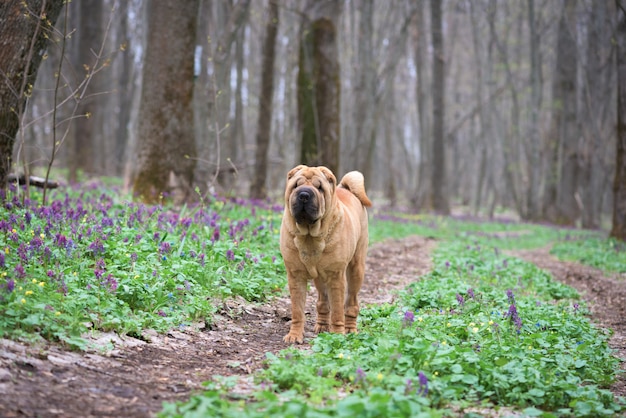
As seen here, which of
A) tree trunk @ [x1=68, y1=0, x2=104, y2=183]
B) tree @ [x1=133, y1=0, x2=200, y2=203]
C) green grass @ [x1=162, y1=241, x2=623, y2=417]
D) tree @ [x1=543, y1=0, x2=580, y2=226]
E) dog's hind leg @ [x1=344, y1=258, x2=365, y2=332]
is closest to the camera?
green grass @ [x1=162, y1=241, x2=623, y2=417]

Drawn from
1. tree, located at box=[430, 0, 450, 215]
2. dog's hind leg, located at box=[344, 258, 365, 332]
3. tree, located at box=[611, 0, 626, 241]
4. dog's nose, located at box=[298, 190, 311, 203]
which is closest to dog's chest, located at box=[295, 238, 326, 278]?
dog's nose, located at box=[298, 190, 311, 203]

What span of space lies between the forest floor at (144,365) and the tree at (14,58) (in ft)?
12.1

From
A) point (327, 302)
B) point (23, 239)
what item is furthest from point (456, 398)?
point (23, 239)

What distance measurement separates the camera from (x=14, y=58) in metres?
7.10

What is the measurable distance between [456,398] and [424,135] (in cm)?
2549

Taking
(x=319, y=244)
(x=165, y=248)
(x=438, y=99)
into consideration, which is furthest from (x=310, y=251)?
(x=438, y=99)

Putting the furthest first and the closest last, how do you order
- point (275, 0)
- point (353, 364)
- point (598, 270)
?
point (275, 0)
point (598, 270)
point (353, 364)

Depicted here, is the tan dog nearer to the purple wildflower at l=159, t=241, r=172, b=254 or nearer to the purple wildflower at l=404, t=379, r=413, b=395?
the purple wildflower at l=159, t=241, r=172, b=254

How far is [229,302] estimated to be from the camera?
20.2 ft

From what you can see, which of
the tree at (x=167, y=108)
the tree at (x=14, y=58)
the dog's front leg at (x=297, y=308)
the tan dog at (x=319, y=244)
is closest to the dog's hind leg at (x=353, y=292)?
the tan dog at (x=319, y=244)

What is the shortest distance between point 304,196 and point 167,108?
676cm

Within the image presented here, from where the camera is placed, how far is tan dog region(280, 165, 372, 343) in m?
4.97

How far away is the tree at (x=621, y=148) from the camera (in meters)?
15.1

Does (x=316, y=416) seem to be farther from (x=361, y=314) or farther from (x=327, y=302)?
(x=361, y=314)
